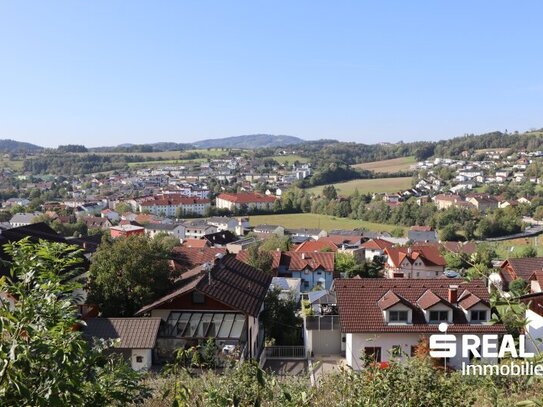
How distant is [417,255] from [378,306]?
24565 millimetres

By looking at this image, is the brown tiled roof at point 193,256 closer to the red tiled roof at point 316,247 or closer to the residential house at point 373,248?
the red tiled roof at point 316,247

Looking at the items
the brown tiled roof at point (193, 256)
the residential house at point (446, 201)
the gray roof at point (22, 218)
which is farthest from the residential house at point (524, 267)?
the gray roof at point (22, 218)

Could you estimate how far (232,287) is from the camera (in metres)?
15.3

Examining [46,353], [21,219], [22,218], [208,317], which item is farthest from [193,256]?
[22,218]

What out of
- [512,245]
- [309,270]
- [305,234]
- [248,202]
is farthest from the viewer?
[248,202]

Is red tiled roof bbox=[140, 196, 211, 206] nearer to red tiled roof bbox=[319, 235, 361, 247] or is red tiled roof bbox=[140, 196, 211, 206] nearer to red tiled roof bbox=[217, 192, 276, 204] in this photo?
red tiled roof bbox=[217, 192, 276, 204]

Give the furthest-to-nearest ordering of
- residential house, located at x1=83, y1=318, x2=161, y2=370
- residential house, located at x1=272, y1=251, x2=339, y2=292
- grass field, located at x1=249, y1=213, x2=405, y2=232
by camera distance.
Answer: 1. grass field, located at x1=249, y1=213, x2=405, y2=232
2. residential house, located at x1=272, y1=251, x2=339, y2=292
3. residential house, located at x1=83, y1=318, x2=161, y2=370

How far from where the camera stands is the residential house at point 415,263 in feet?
125

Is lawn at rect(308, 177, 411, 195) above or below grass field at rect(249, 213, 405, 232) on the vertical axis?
above

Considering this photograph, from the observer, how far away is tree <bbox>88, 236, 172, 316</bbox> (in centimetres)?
1518

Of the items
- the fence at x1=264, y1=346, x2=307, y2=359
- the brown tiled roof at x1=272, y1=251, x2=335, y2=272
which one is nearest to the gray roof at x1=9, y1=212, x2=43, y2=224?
the brown tiled roof at x1=272, y1=251, x2=335, y2=272

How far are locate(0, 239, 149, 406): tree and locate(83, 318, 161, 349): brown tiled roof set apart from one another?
9.07m

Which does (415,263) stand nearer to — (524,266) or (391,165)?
(524,266)

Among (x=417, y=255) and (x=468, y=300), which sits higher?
(x=468, y=300)
